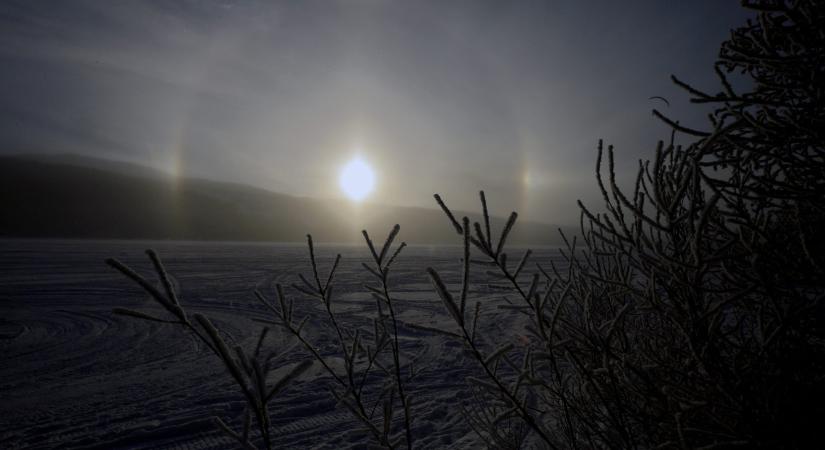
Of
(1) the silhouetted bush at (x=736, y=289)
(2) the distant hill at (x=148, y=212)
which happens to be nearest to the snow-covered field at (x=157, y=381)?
(1) the silhouetted bush at (x=736, y=289)

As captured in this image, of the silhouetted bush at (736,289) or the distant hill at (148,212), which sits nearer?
the silhouetted bush at (736,289)

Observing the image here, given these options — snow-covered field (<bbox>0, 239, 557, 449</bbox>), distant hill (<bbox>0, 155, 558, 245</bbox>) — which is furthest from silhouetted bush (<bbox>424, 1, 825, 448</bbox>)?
distant hill (<bbox>0, 155, 558, 245</bbox>)

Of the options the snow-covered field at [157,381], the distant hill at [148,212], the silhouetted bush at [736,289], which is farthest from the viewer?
the distant hill at [148,212]

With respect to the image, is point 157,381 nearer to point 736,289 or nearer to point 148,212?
point 736,289

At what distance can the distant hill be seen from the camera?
79.7 metres

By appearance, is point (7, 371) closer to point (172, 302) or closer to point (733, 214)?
point (172, 302)

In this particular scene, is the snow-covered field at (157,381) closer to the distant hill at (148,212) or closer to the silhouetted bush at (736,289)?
the silhouetted bush at (736,289)

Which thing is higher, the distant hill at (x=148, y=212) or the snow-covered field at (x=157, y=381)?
the distant hill at (x=148, y=212)

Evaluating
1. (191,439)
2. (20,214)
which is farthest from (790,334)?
(20,214)

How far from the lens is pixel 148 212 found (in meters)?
93.4

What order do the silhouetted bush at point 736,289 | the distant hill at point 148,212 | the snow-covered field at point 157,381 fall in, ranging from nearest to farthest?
1. the silhouetted bush at point 736,289
2. the snow-covered field at point 157,381
3. the distant hill at point 148,212

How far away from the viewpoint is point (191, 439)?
5129mm

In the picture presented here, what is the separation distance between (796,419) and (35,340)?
13.2m

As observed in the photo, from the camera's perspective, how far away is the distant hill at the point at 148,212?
261 feet
